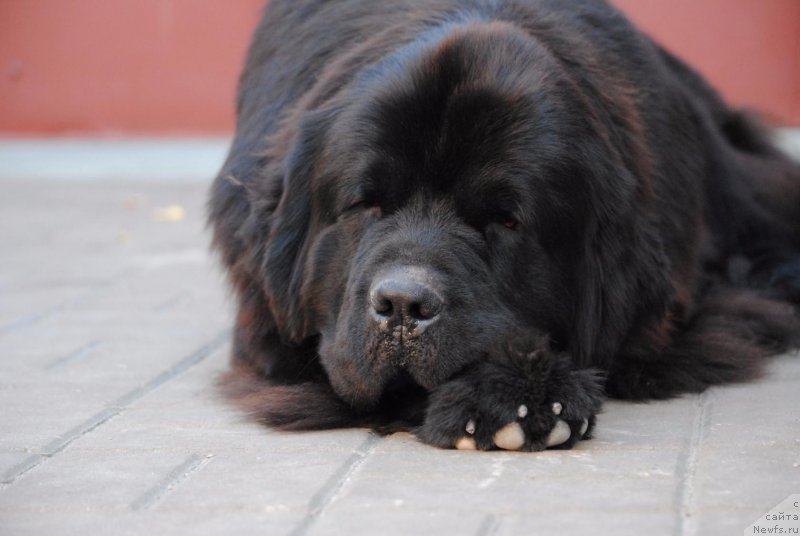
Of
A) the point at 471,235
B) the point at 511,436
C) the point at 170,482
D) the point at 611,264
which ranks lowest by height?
the point at 170,482

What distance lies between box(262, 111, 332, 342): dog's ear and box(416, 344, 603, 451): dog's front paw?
26.3 inches

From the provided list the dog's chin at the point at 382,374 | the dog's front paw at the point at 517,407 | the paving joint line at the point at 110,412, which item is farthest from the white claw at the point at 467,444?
the paving joint line at the point at 110,412

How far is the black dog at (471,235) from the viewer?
9.97 feet

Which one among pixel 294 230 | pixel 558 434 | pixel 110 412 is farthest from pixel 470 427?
pixel 110 412

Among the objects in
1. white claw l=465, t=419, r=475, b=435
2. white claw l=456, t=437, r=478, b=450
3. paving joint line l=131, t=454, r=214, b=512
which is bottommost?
paving joint line l=131, t=454, r=214, b=512

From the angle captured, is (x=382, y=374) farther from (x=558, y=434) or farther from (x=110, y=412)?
(x=110, y=412)

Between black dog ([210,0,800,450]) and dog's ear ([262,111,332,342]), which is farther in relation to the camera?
dog's ear ([262,111,332,342])

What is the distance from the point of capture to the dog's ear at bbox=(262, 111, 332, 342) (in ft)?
11.5

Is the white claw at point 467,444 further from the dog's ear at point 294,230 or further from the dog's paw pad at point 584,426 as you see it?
the dog's ear at point 294,230

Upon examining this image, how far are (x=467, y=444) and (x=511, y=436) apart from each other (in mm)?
118

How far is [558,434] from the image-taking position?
2.90 meters

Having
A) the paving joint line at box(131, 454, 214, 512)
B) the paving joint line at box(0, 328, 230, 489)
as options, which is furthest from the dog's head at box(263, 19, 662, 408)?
the paving joint line at box(0, 328, 230, 489)

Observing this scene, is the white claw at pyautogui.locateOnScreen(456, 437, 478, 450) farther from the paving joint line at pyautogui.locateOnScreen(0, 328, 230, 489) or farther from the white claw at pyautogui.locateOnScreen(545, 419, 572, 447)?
the paving joint line at pyautogui.locateOnScreen(0, 328, 230, 489)

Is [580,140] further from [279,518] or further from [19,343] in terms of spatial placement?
[19,343]
